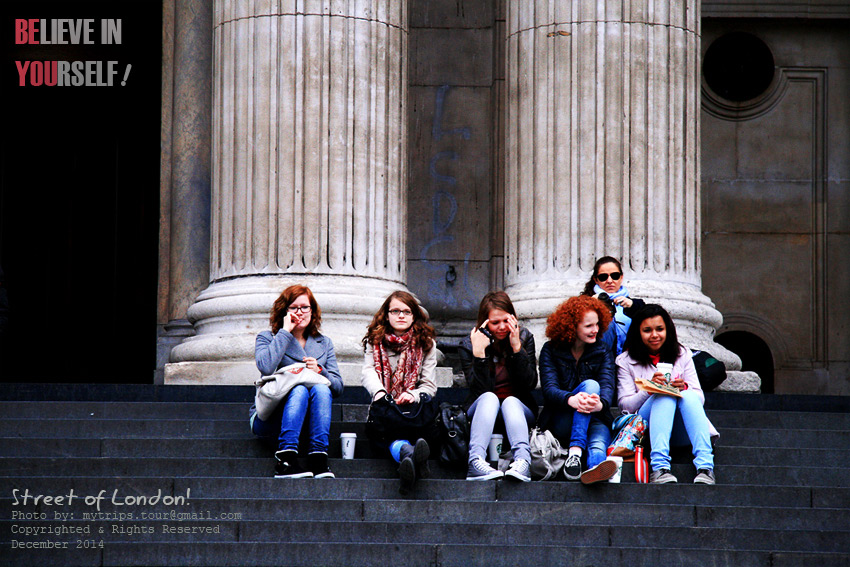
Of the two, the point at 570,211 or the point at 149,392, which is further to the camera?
the point at 570,211

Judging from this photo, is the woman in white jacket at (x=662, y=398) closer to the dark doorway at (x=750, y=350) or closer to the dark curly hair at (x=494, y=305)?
the dark curly hair at (x=494, y=305)

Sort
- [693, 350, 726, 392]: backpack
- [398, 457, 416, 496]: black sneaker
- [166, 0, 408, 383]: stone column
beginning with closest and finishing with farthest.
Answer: [398, 457, 416, 496]: black sneaker, [693, 350, 726, 392]: backpack, [166, 0, 408, 383]: stone column

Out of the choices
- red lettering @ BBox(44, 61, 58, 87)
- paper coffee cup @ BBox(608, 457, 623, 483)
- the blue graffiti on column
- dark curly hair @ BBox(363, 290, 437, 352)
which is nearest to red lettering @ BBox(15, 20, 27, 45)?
red lettering @ BBox(44, 61, 58, 87)

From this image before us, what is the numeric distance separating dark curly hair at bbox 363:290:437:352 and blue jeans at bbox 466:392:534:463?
2.14 feet

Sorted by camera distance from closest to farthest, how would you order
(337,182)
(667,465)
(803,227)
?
(667,465)
(337,182)
(803,227)

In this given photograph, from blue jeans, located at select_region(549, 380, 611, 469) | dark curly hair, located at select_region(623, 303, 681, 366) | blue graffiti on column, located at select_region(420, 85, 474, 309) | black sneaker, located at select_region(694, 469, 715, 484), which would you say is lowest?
black sneaker, located at select_region(694, 469, 715, 484)

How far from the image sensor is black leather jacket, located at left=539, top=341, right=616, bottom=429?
31.8 feet

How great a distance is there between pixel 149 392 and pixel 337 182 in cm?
274

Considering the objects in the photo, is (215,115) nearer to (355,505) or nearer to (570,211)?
(570,211)

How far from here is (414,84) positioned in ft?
50.8

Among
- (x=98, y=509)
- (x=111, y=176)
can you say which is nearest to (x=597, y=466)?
(x=98, y=509)

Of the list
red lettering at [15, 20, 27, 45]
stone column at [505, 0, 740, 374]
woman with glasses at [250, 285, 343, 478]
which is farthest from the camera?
red lettering at [15, 20, 27, 45]

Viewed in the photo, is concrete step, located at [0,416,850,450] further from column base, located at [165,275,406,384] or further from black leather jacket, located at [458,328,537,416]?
column base, located at [165,275,406,384]

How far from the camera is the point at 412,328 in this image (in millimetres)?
9797
